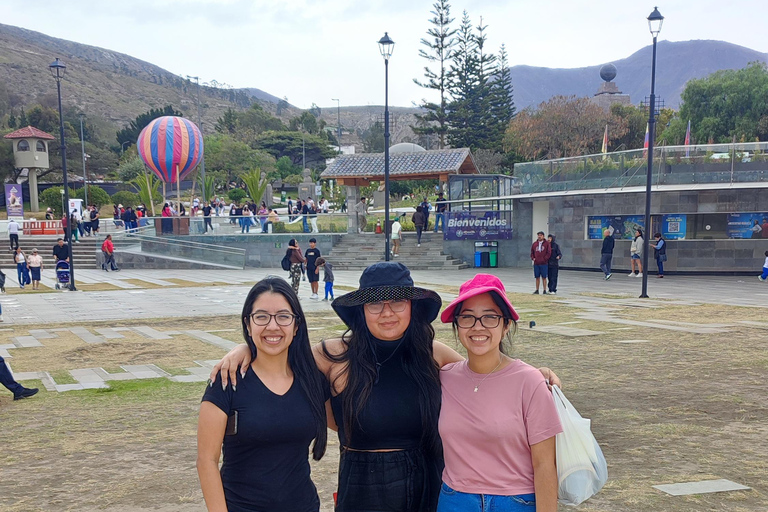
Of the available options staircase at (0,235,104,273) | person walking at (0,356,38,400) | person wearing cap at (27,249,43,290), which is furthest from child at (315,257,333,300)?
staircase at (0,235,104,273)

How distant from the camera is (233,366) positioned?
2.43 m

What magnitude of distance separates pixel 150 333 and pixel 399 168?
72.9 feet

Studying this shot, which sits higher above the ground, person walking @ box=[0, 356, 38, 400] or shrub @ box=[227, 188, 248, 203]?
shrub @ box=[227, 188, 248, 203]

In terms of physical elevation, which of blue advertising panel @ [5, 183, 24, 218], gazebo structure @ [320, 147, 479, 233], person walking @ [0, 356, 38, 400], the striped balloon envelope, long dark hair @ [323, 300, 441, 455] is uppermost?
the striped balloon envelope

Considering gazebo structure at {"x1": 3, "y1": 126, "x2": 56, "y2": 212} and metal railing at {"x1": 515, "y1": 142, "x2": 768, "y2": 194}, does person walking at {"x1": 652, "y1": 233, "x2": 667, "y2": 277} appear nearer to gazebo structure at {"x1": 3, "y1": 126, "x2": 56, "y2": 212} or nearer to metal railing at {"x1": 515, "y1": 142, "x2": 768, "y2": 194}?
metal railing at {"x1": 515, "y1": 142, "x2": 768, "y2": 194}

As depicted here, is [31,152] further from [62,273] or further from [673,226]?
[673,226]

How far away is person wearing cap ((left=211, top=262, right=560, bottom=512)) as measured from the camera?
252cm

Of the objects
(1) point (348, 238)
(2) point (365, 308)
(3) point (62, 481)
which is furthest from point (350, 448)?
(1) point (348, 238)

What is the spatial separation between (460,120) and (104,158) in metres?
42.8

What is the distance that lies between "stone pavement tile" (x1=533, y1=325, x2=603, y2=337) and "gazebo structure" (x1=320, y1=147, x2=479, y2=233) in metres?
19.7

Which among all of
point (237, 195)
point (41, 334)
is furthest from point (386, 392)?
point (237, 195)

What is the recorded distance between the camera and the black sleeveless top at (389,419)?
252 cm

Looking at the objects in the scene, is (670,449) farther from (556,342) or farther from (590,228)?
(590,228)

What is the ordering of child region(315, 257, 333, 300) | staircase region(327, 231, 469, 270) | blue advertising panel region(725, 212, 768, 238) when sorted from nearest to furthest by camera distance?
child region(315, 257, 333, 300) → blue advertising panel region(725, 212, 768, 238) → staircase region(327, 231, 469, 270)
